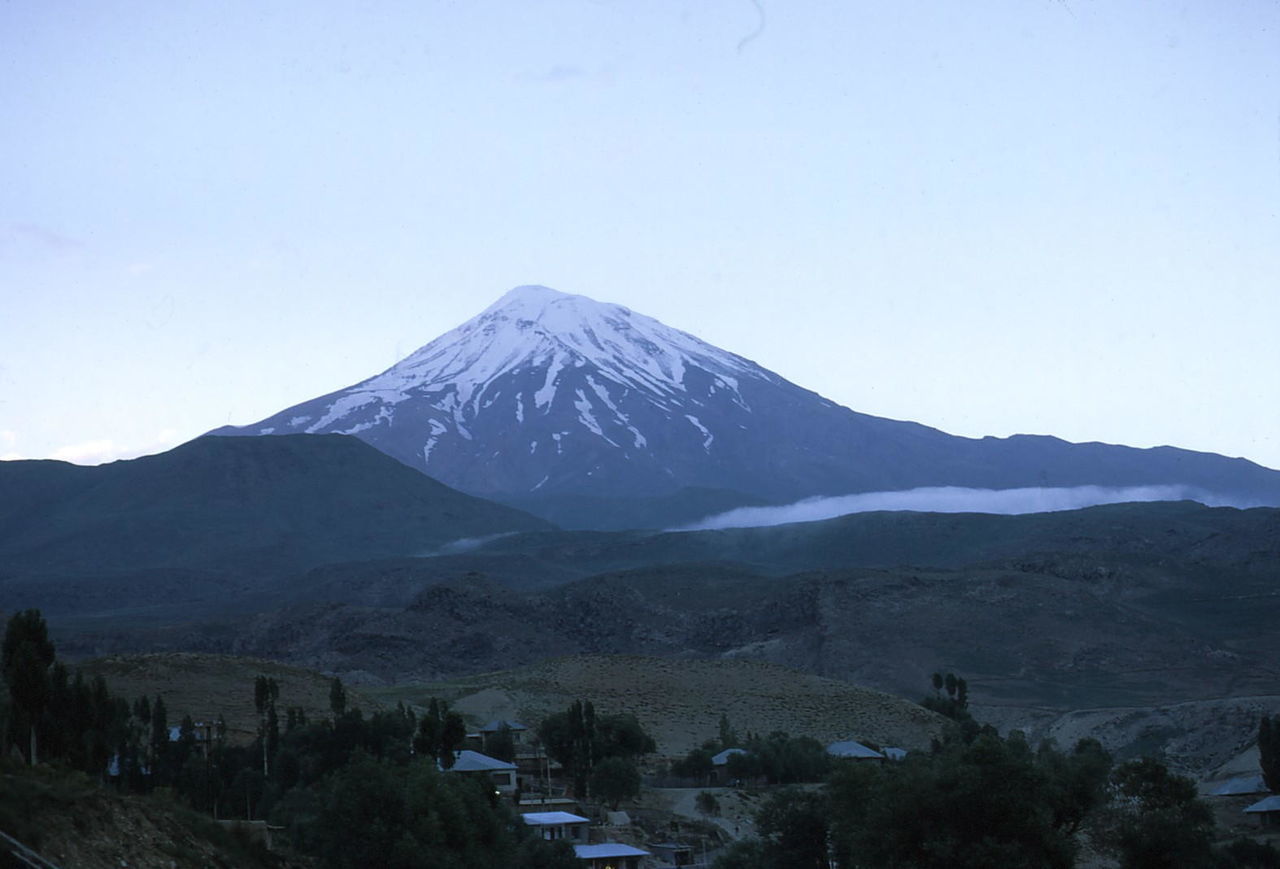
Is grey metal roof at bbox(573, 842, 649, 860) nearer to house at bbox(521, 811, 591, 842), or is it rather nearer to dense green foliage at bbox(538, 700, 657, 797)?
house at bbox(521, 811, 591, 842)

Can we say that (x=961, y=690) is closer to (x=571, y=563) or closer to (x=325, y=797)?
(x=325, y=797)

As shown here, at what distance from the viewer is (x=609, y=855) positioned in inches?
1572

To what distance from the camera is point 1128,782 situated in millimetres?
43562

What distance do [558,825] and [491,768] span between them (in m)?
6.16

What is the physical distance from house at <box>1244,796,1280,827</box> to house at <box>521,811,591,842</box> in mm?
18943

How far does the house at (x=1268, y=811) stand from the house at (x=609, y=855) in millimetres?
18241

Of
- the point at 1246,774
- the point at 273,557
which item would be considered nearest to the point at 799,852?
the point at 1246,774

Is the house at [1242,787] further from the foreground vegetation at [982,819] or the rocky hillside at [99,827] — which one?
the rocky hillside at [99,827]

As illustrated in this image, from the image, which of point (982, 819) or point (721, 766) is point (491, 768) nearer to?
point (721, 766)

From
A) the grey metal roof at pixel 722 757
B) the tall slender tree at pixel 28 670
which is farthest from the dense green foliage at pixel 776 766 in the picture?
the tall slender tree at pixel 28 670

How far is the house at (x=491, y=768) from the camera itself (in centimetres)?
4716

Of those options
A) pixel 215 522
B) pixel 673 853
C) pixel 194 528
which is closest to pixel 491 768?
pixel 673 853

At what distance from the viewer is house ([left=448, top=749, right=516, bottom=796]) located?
47.2 m

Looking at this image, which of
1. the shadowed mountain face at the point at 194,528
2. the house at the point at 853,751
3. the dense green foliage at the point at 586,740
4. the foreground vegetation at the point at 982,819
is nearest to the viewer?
the foreground vegetation at the point at 982,819
